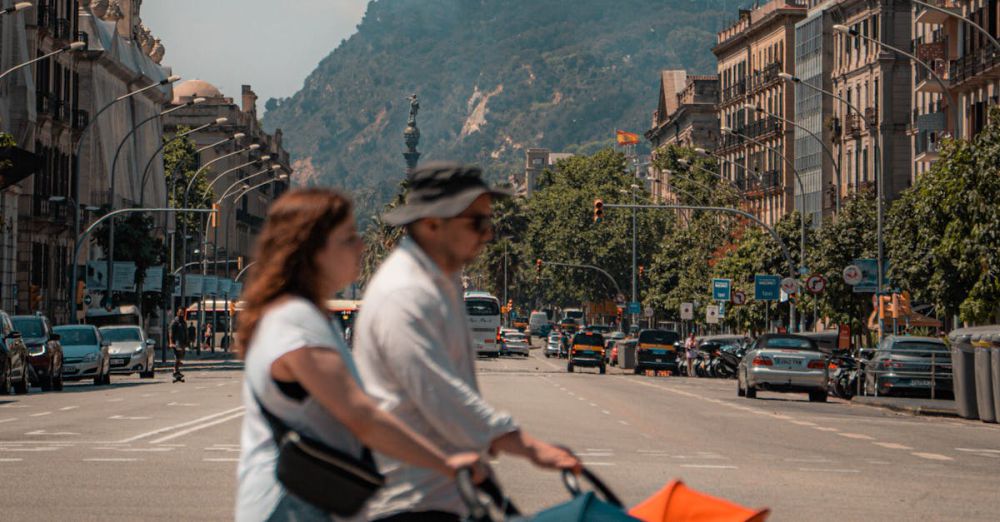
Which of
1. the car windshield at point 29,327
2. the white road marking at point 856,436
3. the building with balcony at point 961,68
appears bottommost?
the white road marking at point 856,436

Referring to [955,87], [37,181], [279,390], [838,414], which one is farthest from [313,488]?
[37,181]

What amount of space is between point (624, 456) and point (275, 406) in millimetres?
15859

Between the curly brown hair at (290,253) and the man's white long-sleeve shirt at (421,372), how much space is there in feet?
0.67

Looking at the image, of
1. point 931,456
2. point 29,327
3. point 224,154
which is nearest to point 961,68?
point 29,327

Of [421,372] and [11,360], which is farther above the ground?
[421,372]

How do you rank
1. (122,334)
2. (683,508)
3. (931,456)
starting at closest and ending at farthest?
(683,508)
(931,456)
(122,334)

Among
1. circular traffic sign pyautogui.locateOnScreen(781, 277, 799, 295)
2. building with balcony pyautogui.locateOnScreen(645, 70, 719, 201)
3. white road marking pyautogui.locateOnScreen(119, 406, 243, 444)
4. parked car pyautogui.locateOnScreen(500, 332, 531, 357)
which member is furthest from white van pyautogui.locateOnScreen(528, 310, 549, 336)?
white road marking pyautogui.locateOnScreen(119, 406, 243, 444)

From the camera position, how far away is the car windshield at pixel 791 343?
139 ft

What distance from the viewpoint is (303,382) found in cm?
554

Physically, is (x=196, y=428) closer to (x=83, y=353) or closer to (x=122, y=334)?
(x=83, y=353)

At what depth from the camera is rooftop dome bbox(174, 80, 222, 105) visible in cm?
15050

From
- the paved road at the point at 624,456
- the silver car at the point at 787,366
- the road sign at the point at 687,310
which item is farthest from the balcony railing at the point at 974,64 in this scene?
the paved road at the point at 624,456

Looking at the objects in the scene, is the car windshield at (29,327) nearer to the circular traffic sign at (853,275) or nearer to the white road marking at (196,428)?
the white road marking at (196,428)

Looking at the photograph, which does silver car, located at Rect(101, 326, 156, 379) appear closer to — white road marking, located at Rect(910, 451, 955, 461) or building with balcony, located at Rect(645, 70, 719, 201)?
white road marking, located at Rect(910, 451, 955, 461)
